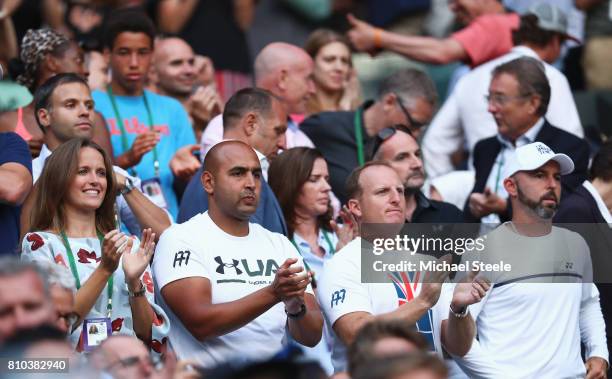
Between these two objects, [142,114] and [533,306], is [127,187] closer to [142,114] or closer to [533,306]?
[142,114]

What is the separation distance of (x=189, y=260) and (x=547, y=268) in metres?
2.18

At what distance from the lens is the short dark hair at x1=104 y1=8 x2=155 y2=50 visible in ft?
34.4

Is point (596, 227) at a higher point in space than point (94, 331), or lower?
higher

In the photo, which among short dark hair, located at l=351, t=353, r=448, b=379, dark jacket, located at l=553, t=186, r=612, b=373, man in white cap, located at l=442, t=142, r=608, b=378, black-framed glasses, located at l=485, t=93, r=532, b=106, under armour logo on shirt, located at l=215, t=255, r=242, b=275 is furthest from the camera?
black-framed glasses, located at l=485, t=93, r=532, b=106

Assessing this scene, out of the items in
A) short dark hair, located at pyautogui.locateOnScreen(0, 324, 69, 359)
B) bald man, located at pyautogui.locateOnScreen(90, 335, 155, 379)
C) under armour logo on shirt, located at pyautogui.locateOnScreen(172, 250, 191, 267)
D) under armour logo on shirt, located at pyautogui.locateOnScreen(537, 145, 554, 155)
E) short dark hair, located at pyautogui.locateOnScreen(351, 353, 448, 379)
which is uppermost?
under armour logo on shirt, located at pyautogui.locateOnScreen(537, 145, 554, 155)

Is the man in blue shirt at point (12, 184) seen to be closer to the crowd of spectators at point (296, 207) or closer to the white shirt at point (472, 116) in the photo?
the crowd of spectators at point (296, 207)

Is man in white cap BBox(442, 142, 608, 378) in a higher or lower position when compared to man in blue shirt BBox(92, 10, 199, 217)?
lower

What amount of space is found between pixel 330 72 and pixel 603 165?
2766 mm

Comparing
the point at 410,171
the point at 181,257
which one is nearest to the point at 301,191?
the point at 410,171

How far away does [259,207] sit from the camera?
28.9 feet

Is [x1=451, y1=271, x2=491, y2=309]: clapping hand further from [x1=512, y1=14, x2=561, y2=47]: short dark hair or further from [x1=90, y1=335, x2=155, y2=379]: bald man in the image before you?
[x1=512, y1=14, x2=561, y2=47]: short dark hair

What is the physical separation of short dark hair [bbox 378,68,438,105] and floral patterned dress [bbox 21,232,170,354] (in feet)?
11.3

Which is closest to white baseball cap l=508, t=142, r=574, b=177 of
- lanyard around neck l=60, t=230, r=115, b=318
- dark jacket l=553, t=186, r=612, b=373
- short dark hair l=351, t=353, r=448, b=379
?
dark jacket l=553, t=186, r=612, b=373

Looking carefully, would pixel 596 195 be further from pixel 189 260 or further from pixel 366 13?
pixel 366 13
